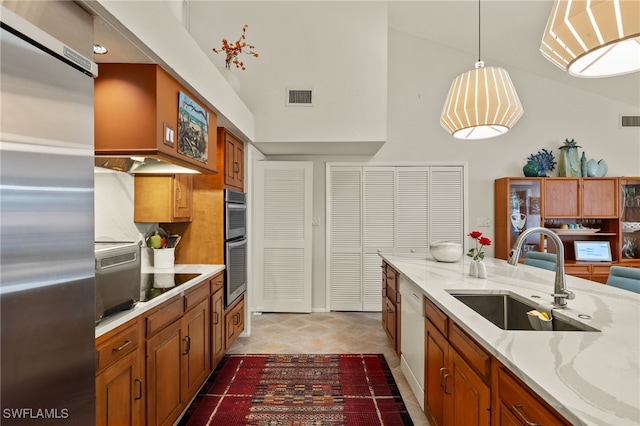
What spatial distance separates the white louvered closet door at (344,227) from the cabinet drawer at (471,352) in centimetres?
302

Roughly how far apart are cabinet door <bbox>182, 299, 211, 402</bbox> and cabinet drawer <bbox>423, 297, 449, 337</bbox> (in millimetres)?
1547

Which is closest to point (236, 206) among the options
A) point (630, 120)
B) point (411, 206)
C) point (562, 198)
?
point (411, 206)

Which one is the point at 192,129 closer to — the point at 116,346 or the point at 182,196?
the point at 182,196

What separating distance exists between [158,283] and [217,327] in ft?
2.55

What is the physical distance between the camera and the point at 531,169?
14.2ft

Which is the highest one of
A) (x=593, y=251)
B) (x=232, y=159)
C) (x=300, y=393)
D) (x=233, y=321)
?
(x=232, y=159)

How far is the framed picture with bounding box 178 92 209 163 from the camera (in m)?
2.00

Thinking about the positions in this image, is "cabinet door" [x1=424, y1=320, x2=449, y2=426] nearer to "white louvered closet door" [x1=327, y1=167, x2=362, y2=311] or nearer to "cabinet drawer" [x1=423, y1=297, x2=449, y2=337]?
"cabinet drawer" [x1=423, y1=297, x2=449, y2=337]

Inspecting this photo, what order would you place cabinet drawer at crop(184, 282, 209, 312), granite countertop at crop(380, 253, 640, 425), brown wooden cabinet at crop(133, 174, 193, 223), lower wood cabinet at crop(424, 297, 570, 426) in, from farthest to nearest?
brown wooden cabinet at crop(133, 174, 193, 223)
cabinet drawer at crop(184, 282, 209, 312)
lower wood cabinet at crop(424, 297, 570, 426)
granite countertop at crop(380, 253, 640, 425)

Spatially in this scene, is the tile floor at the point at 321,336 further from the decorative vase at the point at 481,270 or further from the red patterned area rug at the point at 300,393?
the decorative vase at the point at 481,270

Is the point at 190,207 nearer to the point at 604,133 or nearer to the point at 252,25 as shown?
the point at 252,25

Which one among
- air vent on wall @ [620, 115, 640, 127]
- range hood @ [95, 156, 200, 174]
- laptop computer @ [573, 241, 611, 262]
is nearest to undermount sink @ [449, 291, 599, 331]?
Answer: range hood @ [95, 156, 200, 174]

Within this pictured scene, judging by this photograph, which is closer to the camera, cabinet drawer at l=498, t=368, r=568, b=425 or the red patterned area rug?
cabinet drawer at l=498, t=368, r=568, b=425

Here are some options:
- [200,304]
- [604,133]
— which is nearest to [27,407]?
[200,304]
